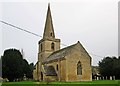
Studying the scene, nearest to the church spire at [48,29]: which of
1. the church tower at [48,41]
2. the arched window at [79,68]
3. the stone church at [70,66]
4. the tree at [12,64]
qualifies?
the church tower at [48,41]

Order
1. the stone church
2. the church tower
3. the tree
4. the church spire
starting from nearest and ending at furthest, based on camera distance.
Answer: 1. the stone church
2. the tree
3. the church tower
4. the church spire

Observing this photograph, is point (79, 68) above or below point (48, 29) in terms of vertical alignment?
below

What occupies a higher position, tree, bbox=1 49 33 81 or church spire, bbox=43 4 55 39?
church spire, bbox=43 4 55 39

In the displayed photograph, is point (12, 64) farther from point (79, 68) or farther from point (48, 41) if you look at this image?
point (79, 68)

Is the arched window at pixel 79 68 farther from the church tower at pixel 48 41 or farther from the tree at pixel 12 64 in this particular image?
the tree at pixel 12 64

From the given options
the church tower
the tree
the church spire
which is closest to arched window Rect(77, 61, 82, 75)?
the church tower

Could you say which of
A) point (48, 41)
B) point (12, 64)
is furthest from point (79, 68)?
point (12, 64)

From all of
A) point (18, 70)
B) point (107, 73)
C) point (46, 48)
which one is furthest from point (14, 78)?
point (107, 73)

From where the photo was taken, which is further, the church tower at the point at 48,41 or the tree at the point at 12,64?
the church tower at the point at 48,41

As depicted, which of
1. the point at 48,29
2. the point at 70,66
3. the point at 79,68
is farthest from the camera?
the point at 48,29

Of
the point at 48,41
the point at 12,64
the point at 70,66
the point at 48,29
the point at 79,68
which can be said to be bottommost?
the point at 79,68

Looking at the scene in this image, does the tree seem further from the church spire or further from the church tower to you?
the church spire

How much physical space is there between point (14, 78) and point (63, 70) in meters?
17.5

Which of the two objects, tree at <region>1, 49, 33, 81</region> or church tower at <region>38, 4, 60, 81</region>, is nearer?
tree at <region>1, 49, 33, 81</region>
